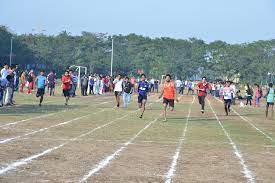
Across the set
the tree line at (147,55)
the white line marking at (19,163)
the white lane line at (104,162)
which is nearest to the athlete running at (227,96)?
the white lane line at (104,162)

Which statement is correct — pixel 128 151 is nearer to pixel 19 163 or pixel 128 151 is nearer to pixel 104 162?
pixel 104 162

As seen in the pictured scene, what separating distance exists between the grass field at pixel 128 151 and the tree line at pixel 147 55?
79041mm

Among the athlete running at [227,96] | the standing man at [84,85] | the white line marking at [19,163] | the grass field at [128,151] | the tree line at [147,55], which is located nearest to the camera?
the white line marking at [19,163]

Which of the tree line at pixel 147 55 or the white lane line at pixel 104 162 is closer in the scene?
the white lane line at pixel 104 162

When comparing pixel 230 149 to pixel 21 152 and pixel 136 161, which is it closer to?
pixel 136 161

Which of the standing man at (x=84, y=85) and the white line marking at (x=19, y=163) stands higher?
the standing man at (x=84, y=85)

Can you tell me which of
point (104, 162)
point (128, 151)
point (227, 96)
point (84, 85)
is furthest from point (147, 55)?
point (104, 162)

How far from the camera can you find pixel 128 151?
13484 millimetres

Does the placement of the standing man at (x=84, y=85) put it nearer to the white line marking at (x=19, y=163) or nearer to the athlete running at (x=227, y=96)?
the athlete running at (x=227, y=96)

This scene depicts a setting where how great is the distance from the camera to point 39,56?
4309 inches

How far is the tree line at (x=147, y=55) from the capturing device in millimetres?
107938

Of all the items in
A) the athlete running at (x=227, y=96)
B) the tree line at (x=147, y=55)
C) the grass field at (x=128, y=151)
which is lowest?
the grass field at (x=128, y=151)

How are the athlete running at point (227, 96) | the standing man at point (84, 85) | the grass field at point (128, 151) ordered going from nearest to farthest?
the grass field at point (128, 151)
the athlete running at point (227, 96)
the standing man at point (84, 85)

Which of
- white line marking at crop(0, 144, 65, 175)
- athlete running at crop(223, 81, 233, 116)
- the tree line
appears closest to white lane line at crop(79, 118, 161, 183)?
white line marking at crop(0, 144, 65, 175)
